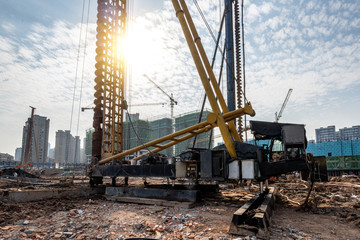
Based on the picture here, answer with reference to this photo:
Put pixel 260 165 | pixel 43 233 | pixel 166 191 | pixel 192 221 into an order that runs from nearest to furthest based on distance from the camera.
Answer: pixel 43 233 → pixel 192 221 → pixel 260 165 → pixel 166 191

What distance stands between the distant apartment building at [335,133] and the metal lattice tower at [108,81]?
11802 centimetres

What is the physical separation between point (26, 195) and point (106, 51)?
914 cm

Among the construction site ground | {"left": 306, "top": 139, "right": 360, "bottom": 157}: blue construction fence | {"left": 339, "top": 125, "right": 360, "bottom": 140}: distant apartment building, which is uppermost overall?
{"left": 339, "top": 125, "right": 360, "bottom": 140}: distant apartment building

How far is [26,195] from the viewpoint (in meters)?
9.16

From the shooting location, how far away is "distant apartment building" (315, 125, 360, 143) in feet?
366

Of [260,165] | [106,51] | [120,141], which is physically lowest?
[260,165]

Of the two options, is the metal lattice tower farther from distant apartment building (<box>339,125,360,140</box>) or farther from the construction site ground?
distant apartment building (<box>339,125,360,140</box>)

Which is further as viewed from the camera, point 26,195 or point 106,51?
point 106,51

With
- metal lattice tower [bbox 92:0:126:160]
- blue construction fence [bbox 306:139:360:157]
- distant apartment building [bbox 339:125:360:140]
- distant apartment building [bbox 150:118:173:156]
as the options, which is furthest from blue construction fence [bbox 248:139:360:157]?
distant apartment building [bbox 339:125:360:140]

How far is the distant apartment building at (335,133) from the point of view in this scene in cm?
11162

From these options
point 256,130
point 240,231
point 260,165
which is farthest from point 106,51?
point 240,231

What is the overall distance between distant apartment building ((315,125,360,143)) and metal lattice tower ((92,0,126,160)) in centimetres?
11802

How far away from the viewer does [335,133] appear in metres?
125

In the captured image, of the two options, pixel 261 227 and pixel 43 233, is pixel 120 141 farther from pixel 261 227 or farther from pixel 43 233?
pixel 261 227
